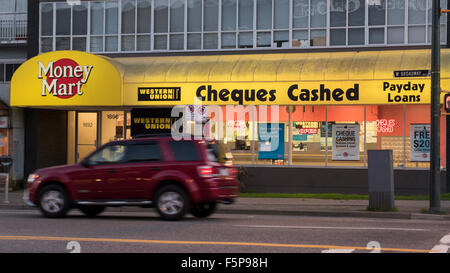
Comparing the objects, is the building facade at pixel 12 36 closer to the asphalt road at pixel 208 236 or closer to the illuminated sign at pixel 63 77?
the illuminated sign at pixel 63 77

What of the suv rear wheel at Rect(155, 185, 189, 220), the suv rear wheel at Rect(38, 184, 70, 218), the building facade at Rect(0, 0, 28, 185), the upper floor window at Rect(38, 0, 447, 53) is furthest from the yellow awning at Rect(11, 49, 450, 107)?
the suv rear wheel at Rect(155, 185, 189, 220)

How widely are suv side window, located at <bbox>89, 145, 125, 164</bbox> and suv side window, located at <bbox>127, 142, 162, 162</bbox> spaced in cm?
18

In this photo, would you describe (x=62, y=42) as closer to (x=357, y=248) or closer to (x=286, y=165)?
(x=286, y=165)

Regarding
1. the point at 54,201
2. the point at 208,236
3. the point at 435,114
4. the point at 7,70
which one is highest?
the point at 7,70

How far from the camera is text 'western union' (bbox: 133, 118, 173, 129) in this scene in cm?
2516

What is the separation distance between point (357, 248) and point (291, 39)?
15510 mm

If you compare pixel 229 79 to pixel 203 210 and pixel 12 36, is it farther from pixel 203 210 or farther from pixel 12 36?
pixel 12 36

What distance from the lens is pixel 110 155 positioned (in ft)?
47.8

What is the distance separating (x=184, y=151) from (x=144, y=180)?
1038 millimetres

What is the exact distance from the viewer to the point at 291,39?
2423cm

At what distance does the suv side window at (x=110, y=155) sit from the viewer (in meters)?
14.5

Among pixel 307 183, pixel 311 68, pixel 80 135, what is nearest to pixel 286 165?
pixel 307 183

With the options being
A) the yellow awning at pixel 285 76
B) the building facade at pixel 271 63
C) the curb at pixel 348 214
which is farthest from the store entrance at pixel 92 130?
the curb at pixel 348 214

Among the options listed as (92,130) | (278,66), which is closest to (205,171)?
(278,66)
